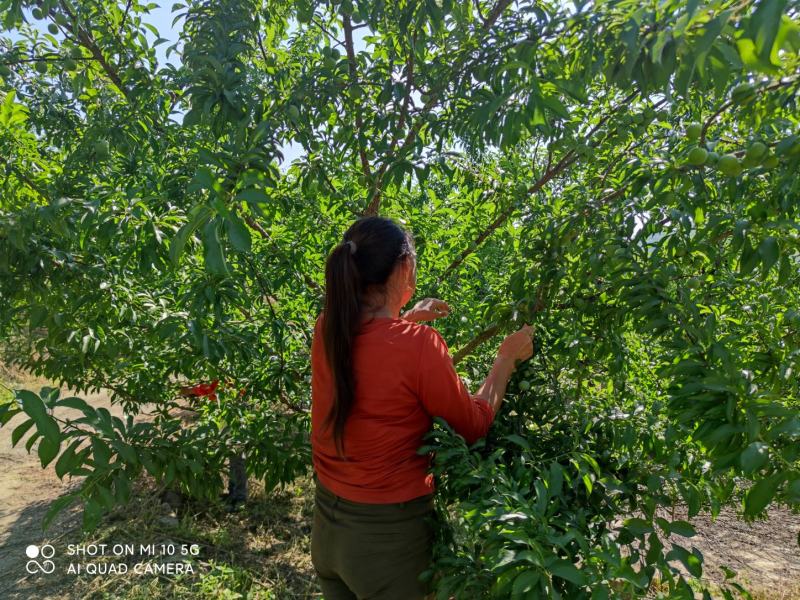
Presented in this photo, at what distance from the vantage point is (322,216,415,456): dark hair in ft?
4.51

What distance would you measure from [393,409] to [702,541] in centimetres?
368

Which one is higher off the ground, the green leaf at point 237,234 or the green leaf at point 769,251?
the green leaf at point 237,234

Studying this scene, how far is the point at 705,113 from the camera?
251cm

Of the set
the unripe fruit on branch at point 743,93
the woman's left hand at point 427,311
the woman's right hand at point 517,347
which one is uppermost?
the unripe fruit on branch at point 743,93

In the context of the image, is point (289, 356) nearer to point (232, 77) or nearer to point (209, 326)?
point (209, 326)

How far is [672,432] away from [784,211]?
0.68 metres

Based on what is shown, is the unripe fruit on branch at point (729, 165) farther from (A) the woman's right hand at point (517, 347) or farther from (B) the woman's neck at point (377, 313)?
(B) the woman's neck at point (377, 313)

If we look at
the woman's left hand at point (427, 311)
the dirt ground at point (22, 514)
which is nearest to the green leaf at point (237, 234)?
the woman's left hand at point (427, 311)

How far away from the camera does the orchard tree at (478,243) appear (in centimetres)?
109

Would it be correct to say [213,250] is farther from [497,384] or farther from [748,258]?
[748,258]

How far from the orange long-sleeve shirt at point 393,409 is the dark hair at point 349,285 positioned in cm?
3

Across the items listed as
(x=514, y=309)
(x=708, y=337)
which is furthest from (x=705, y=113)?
(x=708, y=337)

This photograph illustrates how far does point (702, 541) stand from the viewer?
390 centimetres

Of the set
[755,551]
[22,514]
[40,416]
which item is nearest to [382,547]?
[40,416]
